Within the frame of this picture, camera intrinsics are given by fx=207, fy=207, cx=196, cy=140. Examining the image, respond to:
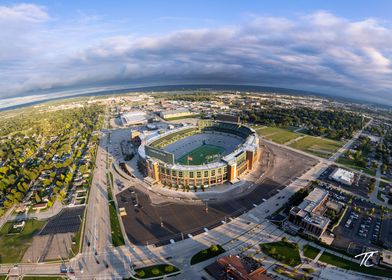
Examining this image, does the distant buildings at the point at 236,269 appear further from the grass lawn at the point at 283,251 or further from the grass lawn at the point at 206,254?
the grass lawn at the point at 283,251

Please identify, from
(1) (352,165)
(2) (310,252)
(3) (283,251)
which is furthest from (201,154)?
(1) (352,165)

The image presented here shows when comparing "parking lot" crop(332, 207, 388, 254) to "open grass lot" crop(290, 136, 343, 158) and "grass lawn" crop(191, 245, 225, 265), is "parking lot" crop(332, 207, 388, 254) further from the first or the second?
"open grass lot" crop(290, 136, 343, 158)

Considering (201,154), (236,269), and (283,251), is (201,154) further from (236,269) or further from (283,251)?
(236,269)

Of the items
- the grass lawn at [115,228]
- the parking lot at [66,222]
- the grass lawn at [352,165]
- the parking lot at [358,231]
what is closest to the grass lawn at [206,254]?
the grass lawn at [115,228]

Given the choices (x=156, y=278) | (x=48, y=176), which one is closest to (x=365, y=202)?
(x=156, y=278)

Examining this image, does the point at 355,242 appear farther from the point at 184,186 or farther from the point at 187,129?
the point at 187,129

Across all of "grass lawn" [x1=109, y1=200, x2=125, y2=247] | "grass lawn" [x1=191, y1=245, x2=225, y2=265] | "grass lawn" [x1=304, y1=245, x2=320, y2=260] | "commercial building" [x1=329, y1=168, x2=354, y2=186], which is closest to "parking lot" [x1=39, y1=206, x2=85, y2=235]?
"grass lawn" [x1=109, y1=200, x2=125, y2=247]
